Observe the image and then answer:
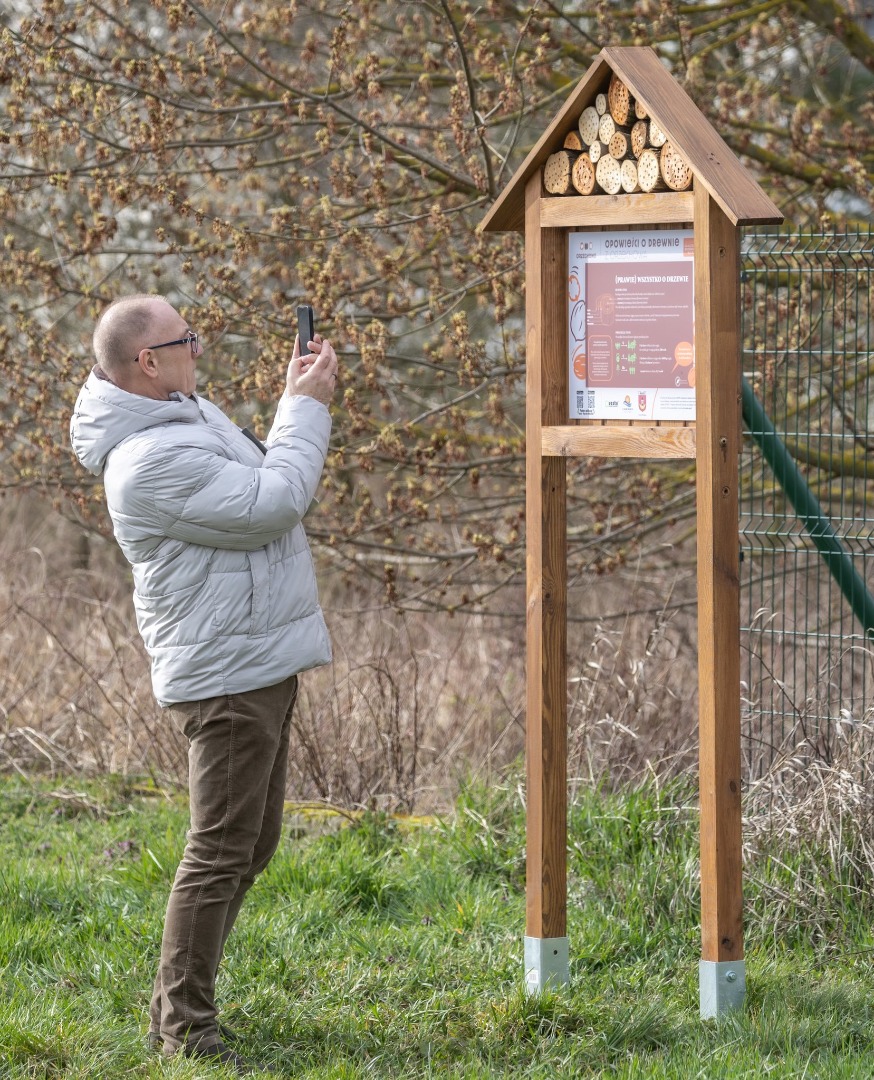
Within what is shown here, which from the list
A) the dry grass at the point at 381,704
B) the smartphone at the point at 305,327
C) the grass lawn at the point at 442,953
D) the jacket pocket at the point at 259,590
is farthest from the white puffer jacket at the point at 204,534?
the dry grass at the point at 381,704

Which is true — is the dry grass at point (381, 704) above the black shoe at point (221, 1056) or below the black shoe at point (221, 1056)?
above

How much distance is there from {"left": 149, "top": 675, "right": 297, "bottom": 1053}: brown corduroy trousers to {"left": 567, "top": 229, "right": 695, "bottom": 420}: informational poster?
1.25 meters

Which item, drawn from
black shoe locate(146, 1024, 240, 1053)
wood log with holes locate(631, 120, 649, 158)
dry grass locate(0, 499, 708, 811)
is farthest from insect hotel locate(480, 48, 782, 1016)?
dry grass locate(0, 499, 708, 811)

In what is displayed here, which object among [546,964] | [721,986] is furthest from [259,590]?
[721,986]

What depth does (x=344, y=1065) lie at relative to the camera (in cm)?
348

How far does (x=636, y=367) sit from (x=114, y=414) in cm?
143

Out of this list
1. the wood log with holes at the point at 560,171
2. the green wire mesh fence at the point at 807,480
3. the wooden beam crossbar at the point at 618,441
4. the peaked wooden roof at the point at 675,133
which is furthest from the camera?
the green wire mesh fence at the point at 807,480

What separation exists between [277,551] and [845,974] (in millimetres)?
2146

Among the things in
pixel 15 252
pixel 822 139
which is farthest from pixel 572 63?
pixel 15 252

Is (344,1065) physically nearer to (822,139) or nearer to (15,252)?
(15,252)

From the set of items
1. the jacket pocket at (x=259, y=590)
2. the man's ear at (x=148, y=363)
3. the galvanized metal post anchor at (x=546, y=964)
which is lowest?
the galvanized metal post anchor at (x=546, y=964)

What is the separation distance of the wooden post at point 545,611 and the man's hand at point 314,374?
66 cm

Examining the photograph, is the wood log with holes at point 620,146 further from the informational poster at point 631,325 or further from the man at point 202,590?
the man at point 202,590

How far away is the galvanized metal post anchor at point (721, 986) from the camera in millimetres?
3734
